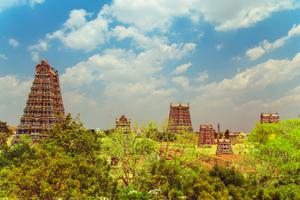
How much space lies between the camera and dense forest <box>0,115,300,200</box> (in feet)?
71.9

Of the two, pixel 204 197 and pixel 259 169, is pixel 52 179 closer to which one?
pixel 204 197

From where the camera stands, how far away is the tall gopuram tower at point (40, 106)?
240ft

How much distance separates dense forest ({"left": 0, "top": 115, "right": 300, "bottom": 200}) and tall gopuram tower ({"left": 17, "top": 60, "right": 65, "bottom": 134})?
28.5m

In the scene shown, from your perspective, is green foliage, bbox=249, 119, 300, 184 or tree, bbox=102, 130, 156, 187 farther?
tree, bbox=102, 130, 156, 187

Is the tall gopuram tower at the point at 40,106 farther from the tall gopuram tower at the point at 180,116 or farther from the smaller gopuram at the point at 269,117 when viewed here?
the smaller gopuram at the point at 269,117

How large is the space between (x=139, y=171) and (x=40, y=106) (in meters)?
43.7

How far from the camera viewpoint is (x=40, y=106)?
241 feet

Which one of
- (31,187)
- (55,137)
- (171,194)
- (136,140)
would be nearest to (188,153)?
(136,140)

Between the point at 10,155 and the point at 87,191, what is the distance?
75.5 feet

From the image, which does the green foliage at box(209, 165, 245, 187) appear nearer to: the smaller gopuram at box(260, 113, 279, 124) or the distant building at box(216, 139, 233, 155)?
the distant building at box(216, 139, 233, 155)

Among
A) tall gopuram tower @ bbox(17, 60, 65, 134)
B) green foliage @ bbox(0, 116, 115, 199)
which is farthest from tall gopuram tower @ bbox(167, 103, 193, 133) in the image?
green foliage @ bbox(0, 116, 115, 199)

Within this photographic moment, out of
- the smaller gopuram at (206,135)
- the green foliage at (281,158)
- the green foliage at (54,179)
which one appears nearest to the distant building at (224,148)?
the smaller gopuram at (206,135)

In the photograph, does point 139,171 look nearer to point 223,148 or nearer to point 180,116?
point 223,148

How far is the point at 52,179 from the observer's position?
22.2 metres
